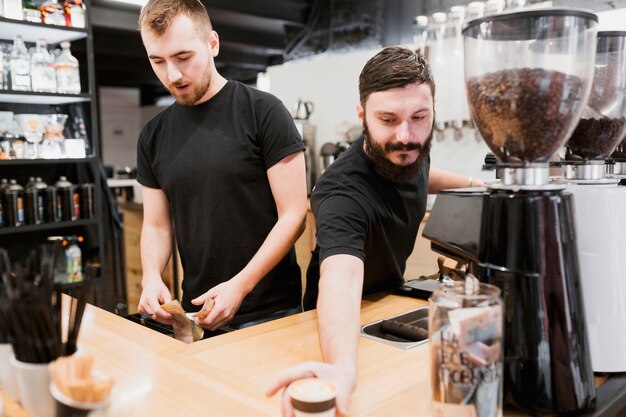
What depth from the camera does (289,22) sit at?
5.64 meters

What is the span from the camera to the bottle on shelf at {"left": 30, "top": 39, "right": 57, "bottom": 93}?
3.19 metres

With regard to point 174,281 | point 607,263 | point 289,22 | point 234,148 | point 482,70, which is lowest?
point 174,281

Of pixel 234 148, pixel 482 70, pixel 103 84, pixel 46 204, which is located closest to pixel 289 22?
pixel 46 204

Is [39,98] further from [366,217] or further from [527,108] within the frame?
[527,108]

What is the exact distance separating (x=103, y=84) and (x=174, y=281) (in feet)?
30.0

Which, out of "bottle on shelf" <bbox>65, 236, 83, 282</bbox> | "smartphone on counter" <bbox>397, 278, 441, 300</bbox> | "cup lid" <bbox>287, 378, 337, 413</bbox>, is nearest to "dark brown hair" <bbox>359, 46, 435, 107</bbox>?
"smartphone on counter" <bbox>397, 278, 441, 300</bbox>

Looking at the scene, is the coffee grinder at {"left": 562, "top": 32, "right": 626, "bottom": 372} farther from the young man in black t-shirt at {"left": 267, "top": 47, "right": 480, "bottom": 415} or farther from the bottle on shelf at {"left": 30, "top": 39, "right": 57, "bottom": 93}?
the bottle on shelf at {"left": 30, "top": 39, "right": 57, "bottom": 93}

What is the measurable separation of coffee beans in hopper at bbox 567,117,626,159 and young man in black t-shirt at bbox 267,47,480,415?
14.6 inches

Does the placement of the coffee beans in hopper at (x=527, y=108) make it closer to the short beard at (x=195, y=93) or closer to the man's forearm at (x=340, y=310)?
the man's forearm at (x=340, y=310)

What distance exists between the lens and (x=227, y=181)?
182 cm

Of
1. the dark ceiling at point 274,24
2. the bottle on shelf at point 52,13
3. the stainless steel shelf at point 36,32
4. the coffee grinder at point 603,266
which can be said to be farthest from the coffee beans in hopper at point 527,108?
the dark ceiling at point 274,24

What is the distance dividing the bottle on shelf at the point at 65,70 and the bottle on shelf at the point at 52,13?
0.43 feet

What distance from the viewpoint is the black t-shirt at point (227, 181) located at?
71.6 inches

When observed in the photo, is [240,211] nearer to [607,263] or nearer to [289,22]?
[607,263]
